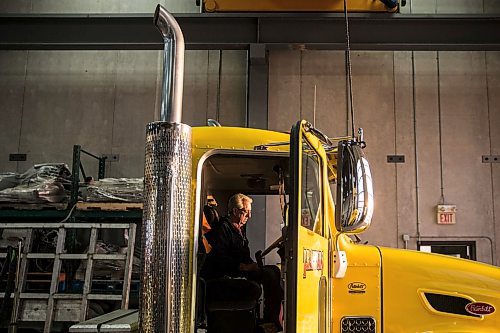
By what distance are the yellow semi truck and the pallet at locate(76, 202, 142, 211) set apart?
3.28 m

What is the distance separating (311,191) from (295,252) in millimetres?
A: 752

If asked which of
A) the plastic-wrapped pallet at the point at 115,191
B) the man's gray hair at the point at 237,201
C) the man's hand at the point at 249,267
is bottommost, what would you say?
the man's hand at the point at 249,267

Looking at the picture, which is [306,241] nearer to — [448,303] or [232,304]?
[232,304]

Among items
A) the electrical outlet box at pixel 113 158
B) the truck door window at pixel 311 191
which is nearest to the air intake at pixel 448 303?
the truck door window at pixel 311 191

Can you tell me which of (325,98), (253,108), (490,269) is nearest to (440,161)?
(325,98)

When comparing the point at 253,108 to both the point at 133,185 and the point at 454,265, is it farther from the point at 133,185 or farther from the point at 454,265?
the point at 454,265

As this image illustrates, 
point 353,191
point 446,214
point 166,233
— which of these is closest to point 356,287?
point 353,191

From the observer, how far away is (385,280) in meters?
3.43

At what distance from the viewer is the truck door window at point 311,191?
3.01 m

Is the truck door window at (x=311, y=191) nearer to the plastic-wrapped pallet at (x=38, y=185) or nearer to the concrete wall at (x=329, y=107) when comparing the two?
the plastic-wrapped pallet at (x=38, y=185)

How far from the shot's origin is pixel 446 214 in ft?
29.8

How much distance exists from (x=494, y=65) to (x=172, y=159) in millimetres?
8629

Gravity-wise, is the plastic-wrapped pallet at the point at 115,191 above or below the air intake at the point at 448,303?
above

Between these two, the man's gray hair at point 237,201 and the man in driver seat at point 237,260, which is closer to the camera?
the man in driver seat at point 237,260
